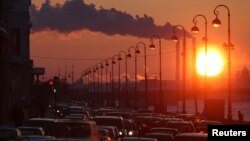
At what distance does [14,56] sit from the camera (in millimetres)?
99875

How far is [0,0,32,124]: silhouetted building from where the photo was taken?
70.1 m

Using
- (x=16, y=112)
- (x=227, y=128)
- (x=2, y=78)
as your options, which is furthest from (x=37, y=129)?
(x=2, y=78)

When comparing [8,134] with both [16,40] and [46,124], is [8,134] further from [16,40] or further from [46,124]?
[16,40]

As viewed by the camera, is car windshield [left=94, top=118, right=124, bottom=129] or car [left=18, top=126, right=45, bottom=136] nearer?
car [left=18, top=126, right=45, bottom=136]

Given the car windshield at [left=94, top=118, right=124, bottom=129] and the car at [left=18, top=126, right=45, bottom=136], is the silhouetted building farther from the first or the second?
the car at [left=18, top=126, right=45, bottom=136]

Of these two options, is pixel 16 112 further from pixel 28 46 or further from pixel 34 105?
pixel 28 46

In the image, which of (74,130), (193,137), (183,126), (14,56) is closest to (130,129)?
(183,126)

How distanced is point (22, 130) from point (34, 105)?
51.0 m

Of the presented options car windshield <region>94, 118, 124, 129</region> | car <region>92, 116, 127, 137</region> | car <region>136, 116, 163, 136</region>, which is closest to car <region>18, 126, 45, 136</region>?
car <region>92, 116, 127, 137</region>

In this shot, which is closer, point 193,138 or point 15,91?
point 193,138

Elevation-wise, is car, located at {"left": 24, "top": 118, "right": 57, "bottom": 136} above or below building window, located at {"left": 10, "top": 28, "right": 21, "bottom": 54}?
below

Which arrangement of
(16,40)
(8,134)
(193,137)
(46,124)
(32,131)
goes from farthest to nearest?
1. (16,40)
2. (46,124)
3. (32,131)
4. (8,134)
5. (193,137)

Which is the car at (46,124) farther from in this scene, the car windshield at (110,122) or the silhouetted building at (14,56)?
the silhouetted building at (14,56)

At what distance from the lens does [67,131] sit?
31.6 m
